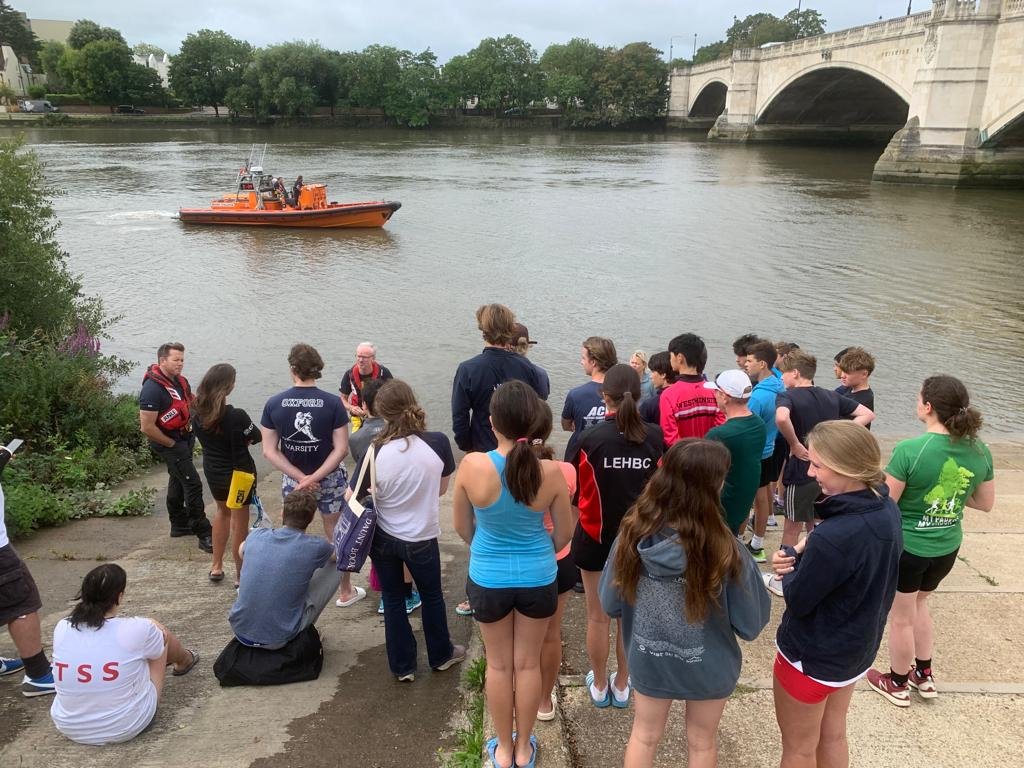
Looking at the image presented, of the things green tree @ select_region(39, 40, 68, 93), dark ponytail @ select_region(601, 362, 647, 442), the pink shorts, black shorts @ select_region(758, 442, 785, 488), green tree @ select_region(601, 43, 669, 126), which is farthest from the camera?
green tree @ select_region(39, 40, 68, 93)

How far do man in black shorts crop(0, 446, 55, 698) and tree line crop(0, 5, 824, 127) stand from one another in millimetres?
75116

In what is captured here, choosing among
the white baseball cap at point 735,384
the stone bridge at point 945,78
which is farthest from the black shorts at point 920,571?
the stone bridge at point 945,78

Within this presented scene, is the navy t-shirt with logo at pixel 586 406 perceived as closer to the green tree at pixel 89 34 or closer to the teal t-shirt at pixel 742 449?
the teal t-shirt at pixel 742 449

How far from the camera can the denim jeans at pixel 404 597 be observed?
11.4ft

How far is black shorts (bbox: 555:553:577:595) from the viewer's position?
325cm

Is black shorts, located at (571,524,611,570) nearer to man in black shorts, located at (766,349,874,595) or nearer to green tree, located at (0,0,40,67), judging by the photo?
man in black shorts, located at (766,349,874,595)

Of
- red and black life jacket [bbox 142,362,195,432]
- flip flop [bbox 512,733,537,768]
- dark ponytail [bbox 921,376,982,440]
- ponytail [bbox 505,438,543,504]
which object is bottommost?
flip flop [bbox 512,733,537,768]

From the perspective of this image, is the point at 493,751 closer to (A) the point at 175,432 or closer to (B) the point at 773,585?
(B) the point at 773,585

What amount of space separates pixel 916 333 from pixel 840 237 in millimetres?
9547

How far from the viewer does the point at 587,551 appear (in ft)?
11.0

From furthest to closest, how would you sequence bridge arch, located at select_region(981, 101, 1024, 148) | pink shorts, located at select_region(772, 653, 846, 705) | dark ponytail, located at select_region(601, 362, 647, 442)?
bridge arch, located at select_region(981, 101, 1024, 148), dark ponytail, located at select_region(601, 362, 647, 442), pink shorts, located at select_region(772, 653, 846, 705)

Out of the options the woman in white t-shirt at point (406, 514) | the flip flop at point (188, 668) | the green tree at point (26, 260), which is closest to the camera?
the woman in white t-shirt at point (406, 514)

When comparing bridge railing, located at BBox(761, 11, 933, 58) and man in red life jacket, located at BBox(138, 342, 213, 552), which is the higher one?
bridge railing, located at BBox(761, 11, 933, 58)

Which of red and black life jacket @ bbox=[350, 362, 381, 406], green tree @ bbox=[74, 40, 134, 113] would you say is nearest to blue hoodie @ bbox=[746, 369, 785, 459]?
red and black life jacket @ bbox=[350, 362, 381, 406]
